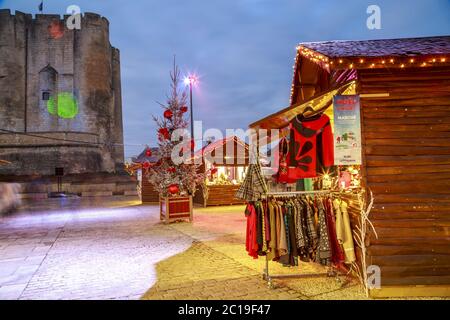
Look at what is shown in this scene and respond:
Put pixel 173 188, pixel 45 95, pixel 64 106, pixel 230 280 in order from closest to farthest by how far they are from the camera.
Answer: pixel 230 280, pixel 173 188, pixel 45 95, pixel 64 106

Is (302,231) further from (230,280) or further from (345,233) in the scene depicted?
(230,280)

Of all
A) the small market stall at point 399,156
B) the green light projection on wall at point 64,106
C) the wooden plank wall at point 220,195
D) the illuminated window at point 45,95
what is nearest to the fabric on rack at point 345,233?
the small market stall at point 399,156

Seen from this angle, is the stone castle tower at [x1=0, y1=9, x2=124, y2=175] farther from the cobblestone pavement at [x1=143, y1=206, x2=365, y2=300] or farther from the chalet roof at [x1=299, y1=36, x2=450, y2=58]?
the chalet roof at [x1=299, y1=36, x2=450, y2=58]

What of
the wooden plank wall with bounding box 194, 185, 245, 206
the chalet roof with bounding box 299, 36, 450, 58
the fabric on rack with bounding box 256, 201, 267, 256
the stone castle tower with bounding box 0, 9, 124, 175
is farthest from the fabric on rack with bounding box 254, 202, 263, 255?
the stone castle tower with bounding box 0, 9, 124, 175

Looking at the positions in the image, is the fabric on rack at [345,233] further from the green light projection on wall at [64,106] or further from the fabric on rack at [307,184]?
the green light projection on wall at [64,106]

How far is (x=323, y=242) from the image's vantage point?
514cm

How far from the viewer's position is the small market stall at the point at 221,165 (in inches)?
758

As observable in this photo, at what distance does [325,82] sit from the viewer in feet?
25.7

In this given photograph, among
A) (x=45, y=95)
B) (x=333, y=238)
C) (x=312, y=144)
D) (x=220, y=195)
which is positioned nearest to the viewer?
(x=333, y=238)

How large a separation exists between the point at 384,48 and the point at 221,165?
48.0 ft

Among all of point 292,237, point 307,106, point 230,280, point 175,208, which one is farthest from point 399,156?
point 175,208

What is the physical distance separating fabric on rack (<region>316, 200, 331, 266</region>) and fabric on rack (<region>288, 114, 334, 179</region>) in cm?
94

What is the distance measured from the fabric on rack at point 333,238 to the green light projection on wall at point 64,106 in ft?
136
